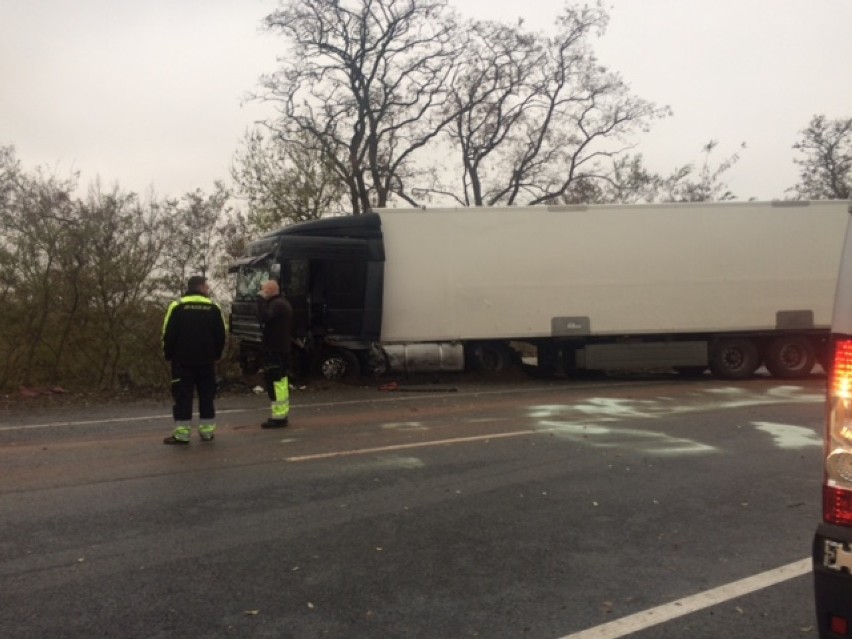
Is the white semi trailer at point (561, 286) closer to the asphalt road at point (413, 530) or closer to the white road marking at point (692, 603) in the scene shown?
the asphalt road at point (413, 530)

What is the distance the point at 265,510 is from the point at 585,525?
Answer: 2.44 meters

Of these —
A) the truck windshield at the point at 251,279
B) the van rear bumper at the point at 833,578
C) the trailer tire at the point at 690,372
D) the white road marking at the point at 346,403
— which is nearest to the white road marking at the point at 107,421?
the white road marking at the point at 346,403

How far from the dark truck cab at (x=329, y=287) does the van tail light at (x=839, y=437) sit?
11.6 m

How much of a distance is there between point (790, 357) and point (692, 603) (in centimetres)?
1319

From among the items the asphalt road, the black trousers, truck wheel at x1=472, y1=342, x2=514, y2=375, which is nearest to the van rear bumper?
the asphalt road

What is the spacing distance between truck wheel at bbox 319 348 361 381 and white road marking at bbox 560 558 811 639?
10311mm

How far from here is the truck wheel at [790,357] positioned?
15266 millimetres

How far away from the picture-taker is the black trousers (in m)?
8.00

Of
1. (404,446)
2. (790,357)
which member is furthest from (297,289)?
(790,357)

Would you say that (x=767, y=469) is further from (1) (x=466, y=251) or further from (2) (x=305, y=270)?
(2) (x=305, y=270)

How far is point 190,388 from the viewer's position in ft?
26.5

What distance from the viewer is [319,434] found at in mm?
8742

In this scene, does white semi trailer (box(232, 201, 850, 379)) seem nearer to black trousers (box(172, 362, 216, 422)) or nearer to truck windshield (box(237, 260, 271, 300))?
truck windshield (box(237, 260, 271, 300))

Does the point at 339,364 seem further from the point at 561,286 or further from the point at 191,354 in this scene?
the point at 191,354
